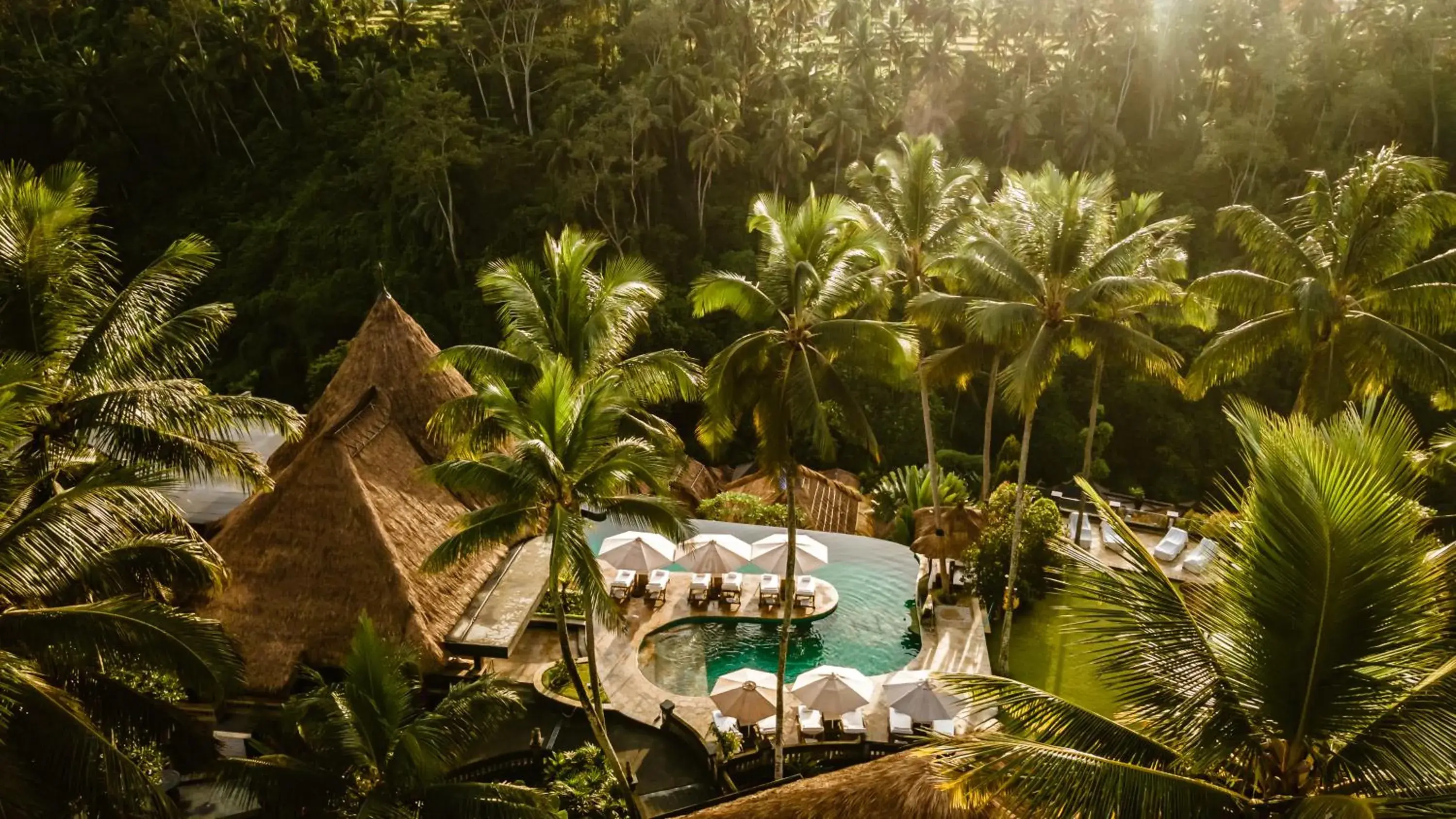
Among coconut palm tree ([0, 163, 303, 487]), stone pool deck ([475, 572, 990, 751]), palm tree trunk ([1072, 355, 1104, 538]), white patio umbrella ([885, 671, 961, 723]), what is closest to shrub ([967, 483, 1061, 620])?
stone pool deck ([475, 572, 990, 751])

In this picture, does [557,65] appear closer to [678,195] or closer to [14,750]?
[678,195]

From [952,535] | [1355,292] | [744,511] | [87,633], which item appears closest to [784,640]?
[952,535]

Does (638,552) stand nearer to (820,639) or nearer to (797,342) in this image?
(820,639)

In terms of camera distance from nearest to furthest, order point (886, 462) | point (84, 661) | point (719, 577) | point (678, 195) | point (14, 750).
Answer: point (14, 750)
point (84, 661)
point (719, 577)
point (886, 462)
point (678, 195)

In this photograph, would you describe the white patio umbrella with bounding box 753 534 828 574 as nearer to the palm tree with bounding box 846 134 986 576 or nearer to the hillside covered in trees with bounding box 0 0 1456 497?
the palm tree with bounding box 846 134 986 576

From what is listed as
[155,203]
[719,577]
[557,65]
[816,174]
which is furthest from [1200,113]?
[155,203]

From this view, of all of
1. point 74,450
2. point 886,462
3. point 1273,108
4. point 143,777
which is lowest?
point 143,777

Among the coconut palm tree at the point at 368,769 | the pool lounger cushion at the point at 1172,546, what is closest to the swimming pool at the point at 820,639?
the pool lounger cushion at the point at 1172,546
